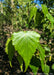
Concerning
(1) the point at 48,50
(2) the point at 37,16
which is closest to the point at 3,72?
(1) the point at 48,50

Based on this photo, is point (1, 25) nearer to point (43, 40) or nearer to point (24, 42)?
point (43, 40)

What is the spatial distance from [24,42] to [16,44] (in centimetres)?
2

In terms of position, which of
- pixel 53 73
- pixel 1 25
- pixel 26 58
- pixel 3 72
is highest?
pixel 26 58

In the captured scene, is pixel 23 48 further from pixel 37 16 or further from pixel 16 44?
pixel 37 16

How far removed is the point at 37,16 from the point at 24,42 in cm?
24

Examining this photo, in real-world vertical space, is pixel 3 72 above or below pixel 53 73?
below

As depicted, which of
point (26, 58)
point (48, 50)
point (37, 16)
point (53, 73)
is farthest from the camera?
point (53, 73)

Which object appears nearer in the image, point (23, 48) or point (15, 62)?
point (23, 48)

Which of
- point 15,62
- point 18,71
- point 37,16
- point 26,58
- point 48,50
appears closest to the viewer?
point 26,58

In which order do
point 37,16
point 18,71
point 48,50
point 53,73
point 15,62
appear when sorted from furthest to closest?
1. point 15,62
2. point 18,71
3. point 53,73
4. point 48,50
5. point 37,16

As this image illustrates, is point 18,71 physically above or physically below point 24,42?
below

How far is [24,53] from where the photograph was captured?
0.94 feet

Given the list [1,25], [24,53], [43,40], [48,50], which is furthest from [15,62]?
[24,53]

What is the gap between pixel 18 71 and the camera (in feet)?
7.55
